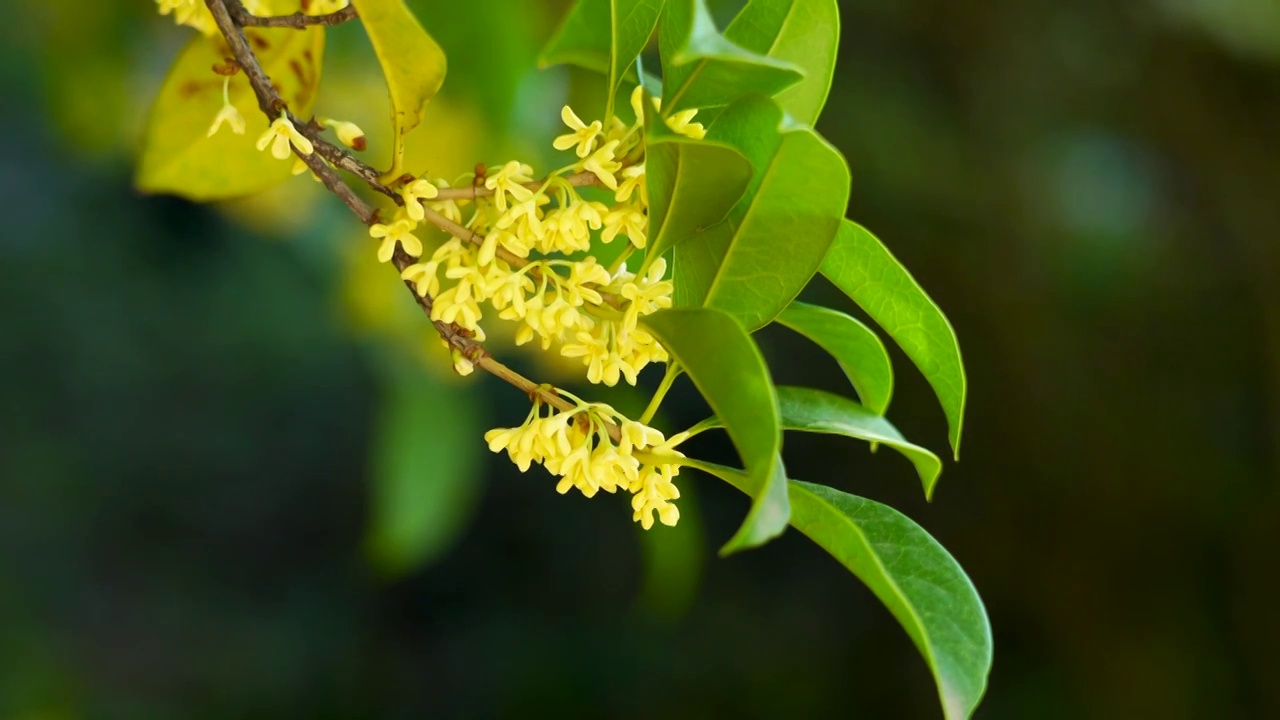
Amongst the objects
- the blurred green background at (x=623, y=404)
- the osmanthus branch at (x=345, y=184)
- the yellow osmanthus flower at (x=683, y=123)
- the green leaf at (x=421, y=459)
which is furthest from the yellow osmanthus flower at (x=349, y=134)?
the green leaf at (x=421, y=459)

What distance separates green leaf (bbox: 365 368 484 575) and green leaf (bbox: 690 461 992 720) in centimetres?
117

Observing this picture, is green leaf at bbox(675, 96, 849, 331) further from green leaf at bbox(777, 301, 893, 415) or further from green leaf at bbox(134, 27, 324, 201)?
green leaf at bbox(134, 27, 324, 201)

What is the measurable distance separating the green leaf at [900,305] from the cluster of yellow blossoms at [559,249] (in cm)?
8

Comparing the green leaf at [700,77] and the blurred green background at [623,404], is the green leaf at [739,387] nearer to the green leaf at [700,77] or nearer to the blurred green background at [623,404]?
the green leaf at [700,77]

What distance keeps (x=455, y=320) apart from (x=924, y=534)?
0.20 m

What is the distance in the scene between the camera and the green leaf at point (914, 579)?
0.39 m

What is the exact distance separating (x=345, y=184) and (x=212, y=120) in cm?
29

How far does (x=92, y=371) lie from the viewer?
127 inches

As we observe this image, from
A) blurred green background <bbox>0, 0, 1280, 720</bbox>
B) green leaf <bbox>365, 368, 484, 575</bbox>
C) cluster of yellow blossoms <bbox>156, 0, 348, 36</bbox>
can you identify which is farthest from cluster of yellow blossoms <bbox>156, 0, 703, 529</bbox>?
green leaf <bbox>365, 368, 484, 575</bbox>

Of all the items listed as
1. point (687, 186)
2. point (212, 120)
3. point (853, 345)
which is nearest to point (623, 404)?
point (212, 120)

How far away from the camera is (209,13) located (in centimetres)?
56

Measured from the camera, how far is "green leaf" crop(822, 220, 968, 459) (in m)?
0.50

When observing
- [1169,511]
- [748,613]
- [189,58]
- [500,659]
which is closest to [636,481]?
[189,58]

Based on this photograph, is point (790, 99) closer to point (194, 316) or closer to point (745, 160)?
point (745, 160)
